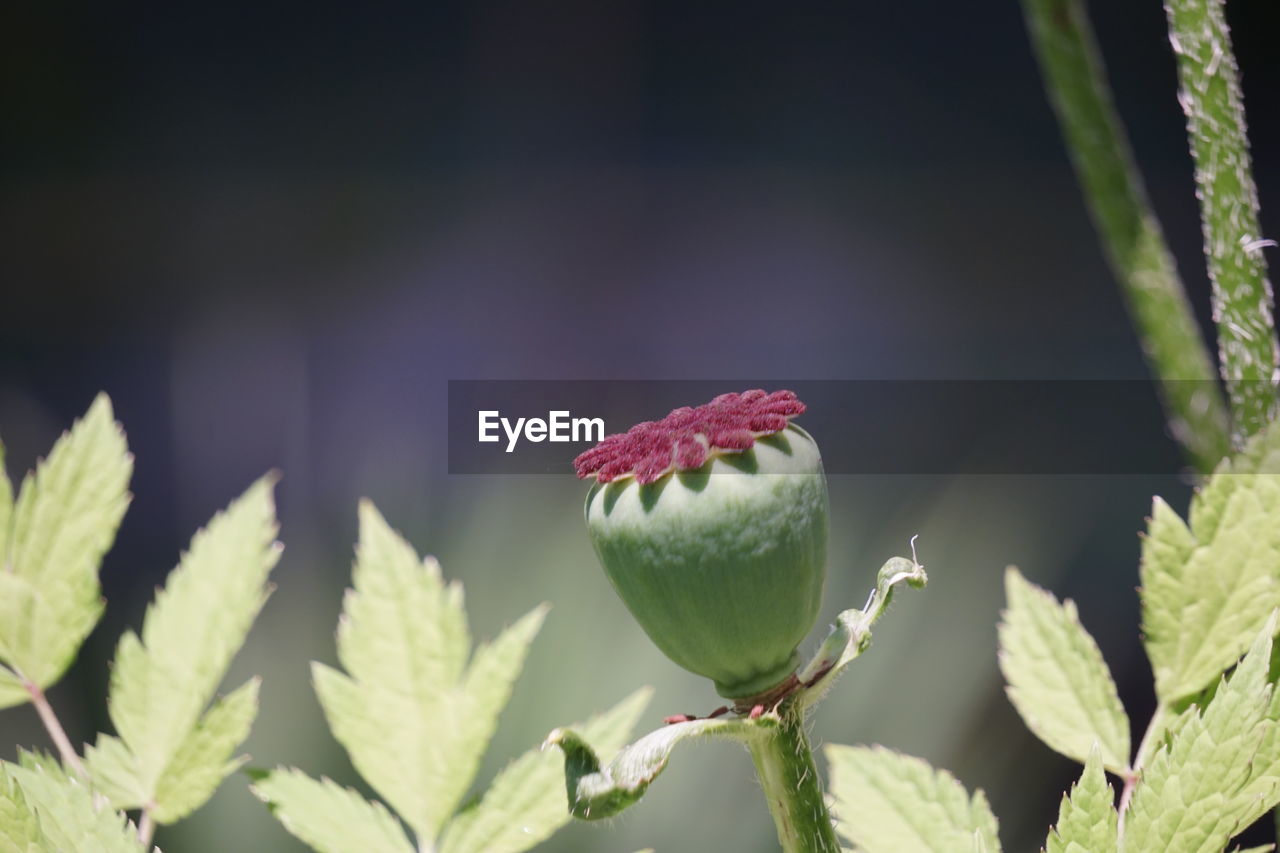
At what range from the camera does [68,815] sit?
0.24 meters

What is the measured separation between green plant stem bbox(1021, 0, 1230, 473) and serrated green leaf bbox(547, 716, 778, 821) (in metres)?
0.13

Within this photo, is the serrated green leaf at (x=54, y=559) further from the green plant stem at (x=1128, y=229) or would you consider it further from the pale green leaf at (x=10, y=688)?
the green plant stem at (x=1128, y=229)

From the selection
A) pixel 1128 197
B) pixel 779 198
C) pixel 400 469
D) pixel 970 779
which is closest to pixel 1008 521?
pixel 970 779

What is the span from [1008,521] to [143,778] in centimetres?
79

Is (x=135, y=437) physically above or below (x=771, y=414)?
above

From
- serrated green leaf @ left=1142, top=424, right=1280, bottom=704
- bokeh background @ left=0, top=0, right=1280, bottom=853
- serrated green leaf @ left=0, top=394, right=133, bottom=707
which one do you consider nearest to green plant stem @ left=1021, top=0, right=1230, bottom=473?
serrated green leaf @ left=1142, top=424, right=1280, bottom=704

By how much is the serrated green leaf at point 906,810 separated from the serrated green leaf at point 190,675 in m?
0.14

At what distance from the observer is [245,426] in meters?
1.49

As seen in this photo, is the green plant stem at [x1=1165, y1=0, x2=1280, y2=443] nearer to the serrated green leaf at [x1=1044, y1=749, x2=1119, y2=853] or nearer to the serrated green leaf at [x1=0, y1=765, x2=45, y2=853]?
the serrated green leaf at [x1=1044, y1=749, x2=1119, y2=853]

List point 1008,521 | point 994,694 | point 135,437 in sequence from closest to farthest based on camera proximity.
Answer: point 1008,521 → point 994,694 → point 135,437

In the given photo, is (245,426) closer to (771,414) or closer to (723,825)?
(723,825)

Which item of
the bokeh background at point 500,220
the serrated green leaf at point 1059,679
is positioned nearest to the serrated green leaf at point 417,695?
the serrated green leaf at point 1059,679

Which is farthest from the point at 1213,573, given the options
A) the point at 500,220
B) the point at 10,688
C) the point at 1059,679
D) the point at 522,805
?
the point at 500,220

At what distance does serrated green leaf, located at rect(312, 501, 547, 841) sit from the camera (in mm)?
273
